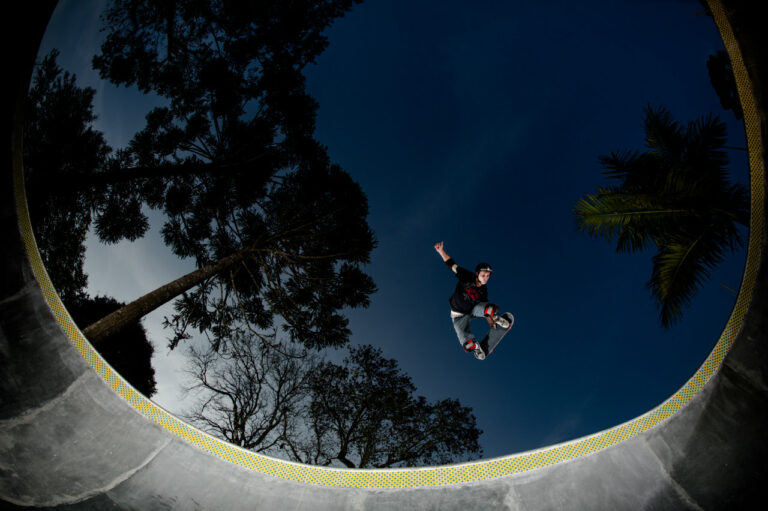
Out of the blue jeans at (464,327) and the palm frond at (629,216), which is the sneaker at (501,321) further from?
the palm frond at (629,216)

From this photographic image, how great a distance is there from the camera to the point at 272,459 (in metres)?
2.93

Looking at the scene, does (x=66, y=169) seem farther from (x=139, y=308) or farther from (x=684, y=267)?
(x=684, y=267)

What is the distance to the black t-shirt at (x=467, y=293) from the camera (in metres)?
4.81

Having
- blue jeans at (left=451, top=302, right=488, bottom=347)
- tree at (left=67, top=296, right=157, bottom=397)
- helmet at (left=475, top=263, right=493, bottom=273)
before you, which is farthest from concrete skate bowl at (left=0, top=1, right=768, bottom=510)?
tree at (left=67, top=296, right=157, bottom=397)

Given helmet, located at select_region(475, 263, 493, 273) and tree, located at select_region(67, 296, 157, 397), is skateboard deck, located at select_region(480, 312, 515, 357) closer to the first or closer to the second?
helmet, located at select_region(475, 263, 493, 273)

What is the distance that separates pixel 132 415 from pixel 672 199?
772 centimetres

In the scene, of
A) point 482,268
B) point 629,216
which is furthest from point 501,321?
point 629,216

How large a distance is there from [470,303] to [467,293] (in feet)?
0.65

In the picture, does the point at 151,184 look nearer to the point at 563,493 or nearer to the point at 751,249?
the point at 563,493

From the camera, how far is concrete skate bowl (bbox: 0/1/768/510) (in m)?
2.26

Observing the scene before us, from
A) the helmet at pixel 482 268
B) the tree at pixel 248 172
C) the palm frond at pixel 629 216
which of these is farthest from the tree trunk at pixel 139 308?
the palm frond at pixel 629 216

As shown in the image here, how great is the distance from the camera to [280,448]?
10031 mm

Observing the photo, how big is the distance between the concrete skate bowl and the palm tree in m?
2.49

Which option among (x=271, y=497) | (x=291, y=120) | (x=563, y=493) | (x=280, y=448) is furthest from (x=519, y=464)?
(x=280, y=448)
